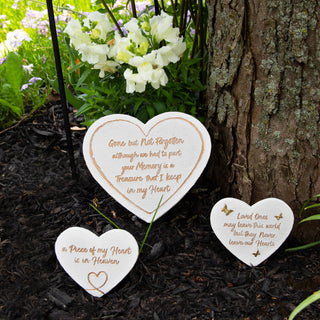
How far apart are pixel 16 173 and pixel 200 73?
90 cm

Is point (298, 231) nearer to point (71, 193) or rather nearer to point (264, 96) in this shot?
point (264, 96)

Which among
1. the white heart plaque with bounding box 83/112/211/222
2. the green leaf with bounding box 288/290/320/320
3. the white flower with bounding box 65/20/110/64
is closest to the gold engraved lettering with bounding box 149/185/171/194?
the white heart plaque with bounding box 83/112/211/222

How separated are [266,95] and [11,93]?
131cm

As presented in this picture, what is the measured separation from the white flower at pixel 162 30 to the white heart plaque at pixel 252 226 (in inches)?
21.8

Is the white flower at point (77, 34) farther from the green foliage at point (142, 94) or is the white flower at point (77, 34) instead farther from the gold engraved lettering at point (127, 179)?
the gold engraved lettering at point (127, 179)

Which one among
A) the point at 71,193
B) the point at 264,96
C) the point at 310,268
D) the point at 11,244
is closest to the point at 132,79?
the point at 264,96

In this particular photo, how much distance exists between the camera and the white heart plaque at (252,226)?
1.39m

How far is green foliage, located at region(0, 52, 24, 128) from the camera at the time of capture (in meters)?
2.06

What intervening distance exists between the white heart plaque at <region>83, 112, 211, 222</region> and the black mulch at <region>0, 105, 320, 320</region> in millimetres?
131

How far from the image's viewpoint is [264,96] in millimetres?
1349

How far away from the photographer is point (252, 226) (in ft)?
4.61

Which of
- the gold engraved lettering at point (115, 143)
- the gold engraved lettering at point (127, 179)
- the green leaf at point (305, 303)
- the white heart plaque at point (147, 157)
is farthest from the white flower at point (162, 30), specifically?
the green leaf at point (305, 303)

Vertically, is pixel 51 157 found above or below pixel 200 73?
below

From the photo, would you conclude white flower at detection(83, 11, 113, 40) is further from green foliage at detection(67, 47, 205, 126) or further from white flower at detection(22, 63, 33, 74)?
white flower at detection(22, 63, 33, 74)
